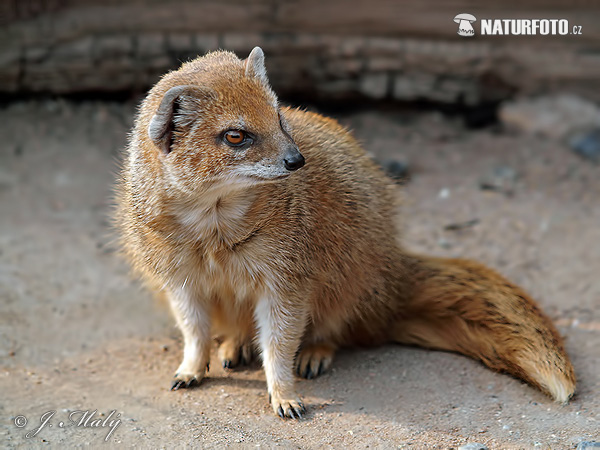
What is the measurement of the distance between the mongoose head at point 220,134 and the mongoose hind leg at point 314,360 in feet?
3.82

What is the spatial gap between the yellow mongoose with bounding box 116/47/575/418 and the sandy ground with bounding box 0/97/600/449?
15 cm

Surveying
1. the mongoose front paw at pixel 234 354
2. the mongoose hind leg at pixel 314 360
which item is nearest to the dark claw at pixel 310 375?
the mongoose hind leg at pixel 314 360

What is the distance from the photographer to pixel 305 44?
558cm

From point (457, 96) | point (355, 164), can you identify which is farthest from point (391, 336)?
point (457, 96)

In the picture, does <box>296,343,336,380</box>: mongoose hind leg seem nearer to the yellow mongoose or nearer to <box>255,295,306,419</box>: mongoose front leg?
the yellow mongoose

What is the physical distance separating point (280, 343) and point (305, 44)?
10.4 feet

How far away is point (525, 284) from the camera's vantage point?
4.30 meters

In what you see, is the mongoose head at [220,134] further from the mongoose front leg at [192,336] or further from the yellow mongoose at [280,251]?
the mongoose front leg at [192,336]

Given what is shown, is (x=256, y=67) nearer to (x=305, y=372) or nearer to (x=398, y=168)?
(x=305, y=372)

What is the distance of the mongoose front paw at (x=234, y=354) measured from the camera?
139 inches

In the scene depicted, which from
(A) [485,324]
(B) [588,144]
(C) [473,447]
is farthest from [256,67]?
(B) [588,144]

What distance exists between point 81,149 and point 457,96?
316 cm

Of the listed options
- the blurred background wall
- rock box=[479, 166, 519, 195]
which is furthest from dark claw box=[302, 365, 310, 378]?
the blurred background wall

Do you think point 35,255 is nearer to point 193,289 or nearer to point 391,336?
point 193,289
